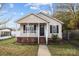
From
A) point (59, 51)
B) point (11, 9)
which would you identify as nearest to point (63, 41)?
point (59, 51)

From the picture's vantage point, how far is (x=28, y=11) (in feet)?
30.3

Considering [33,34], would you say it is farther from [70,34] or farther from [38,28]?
[70,34]

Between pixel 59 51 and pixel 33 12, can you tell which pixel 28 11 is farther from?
pixel 59 51

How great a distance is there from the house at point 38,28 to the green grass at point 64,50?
13 cm

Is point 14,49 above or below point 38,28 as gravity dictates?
below

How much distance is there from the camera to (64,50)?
920cm

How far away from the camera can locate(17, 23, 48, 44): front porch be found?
30.3ft

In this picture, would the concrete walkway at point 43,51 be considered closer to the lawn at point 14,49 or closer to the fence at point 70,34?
the lawn at point 14,49

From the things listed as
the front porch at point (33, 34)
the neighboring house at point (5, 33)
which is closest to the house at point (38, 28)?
the front porch at point (33, 34)

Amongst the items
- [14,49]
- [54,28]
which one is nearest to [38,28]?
[54,28]

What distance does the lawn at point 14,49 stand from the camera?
9188 mm

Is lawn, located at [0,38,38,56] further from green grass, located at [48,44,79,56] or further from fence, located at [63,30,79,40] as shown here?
fence, located at [63,30,79,40]

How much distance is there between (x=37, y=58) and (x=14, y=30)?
46 cm

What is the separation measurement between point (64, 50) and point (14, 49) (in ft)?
2.02
